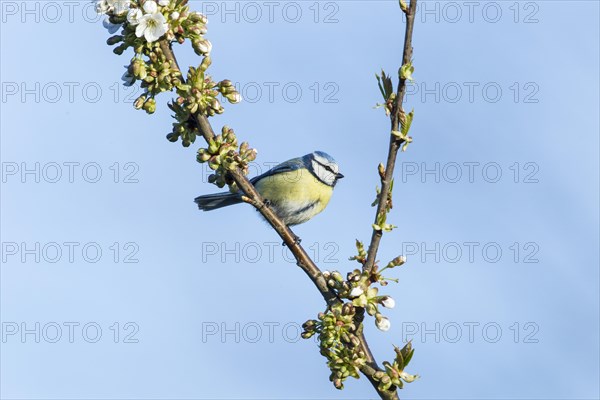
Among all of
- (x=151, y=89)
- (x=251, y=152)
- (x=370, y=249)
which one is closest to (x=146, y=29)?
(x=151, y=89)

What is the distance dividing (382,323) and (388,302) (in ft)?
0.30

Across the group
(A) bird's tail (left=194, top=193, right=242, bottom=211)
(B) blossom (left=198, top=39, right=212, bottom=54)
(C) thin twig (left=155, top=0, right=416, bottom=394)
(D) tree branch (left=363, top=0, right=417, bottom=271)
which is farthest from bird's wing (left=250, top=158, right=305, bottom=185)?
(D) tree branch (left=363, top=0, right=417, bottom=271)

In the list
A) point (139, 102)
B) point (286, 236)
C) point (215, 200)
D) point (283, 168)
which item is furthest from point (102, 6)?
point (215, 200)

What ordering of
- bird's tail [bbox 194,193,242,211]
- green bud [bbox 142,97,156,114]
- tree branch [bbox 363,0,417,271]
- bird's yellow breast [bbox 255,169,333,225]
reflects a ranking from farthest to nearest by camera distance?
bird's tail [bbox 194,193,242,211] < bird's yellow breast [bbox 255,169,333,225] < green bud [bbox 142,97,156,114] < tree branch [bbox 363,0,417,271]

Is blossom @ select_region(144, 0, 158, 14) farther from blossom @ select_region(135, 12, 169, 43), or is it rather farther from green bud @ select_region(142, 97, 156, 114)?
green bud @ select_region(142, 97, 156, 114)

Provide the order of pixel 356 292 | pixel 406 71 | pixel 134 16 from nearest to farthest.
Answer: pixel 406 71 → pixel 356 292 → pixel 134 16

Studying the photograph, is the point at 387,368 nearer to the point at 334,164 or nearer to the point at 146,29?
the point at 146,29

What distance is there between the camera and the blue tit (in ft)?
34.3

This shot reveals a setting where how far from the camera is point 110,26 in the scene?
3.61m

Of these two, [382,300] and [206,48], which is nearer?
[382,300]

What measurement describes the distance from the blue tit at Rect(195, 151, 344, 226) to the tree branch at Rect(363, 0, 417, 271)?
6.79 meters

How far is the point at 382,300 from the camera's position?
134 inches

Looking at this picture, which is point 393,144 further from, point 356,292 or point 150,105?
point 150,105

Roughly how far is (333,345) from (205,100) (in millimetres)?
1216
